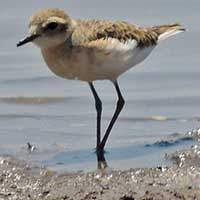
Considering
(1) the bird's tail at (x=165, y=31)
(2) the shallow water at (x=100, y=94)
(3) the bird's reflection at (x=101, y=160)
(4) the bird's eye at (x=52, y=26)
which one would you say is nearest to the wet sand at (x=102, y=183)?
(3) the bird's reflection at (x=101, y=160)

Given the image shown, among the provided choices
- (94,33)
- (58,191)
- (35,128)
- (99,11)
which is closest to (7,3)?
(99,11)

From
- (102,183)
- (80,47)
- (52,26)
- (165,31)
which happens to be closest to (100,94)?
(165,31)

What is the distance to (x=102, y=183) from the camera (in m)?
6.36

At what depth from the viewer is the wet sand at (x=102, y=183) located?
602 centimetres

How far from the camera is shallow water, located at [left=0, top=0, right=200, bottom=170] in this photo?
311 inches

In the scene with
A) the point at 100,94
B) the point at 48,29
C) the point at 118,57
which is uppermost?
the point at 48,29

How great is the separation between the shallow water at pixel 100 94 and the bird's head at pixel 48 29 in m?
0.93

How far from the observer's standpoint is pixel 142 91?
9.76 metres

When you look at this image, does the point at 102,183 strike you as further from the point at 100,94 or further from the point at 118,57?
the point at 100,94

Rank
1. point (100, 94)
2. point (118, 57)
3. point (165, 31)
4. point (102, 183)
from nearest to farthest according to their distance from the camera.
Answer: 1. point (102, 183)
2. point (118, 57)
3. point (165, 31)
4. point (100, 94)

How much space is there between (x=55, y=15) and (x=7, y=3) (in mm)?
4485

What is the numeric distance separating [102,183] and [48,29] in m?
1.66

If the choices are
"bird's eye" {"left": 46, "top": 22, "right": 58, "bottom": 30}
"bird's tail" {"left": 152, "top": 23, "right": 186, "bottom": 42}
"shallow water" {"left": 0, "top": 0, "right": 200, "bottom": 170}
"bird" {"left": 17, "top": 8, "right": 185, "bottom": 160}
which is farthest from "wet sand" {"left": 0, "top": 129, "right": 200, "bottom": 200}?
"bird's tail" {"left": 152, "top": 23, "right": 186, "bottom": 42}

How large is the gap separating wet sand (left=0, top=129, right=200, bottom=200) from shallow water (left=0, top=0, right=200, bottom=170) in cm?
56
